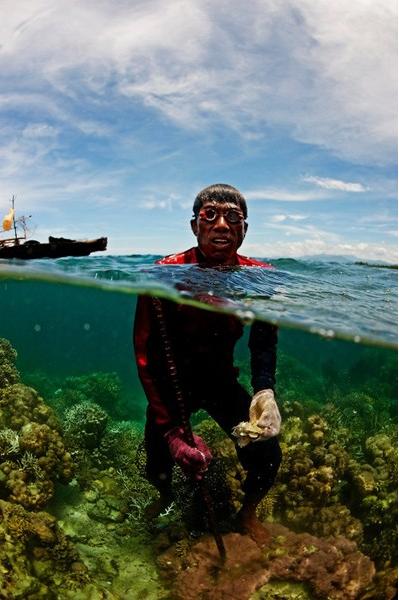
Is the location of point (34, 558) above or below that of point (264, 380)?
below

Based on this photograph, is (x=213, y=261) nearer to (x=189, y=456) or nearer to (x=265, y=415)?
(x=265, y=415)

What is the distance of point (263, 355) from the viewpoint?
467 centimetres

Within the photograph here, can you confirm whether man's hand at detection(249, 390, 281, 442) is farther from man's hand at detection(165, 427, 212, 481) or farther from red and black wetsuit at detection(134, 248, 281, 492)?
man's hand at detection(165, 427, 212, 481)

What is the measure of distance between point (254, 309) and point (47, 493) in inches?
168

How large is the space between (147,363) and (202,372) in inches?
29.6

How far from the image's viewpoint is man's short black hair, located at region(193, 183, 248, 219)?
5289mm

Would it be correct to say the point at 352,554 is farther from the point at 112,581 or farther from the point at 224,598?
the point at 112,581

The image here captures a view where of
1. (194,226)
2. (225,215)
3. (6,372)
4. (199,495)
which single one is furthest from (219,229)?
(6,372)

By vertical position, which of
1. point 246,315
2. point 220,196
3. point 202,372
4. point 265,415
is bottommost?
point 265,415

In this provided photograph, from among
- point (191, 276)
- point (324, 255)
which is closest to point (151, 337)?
point (191, 276)

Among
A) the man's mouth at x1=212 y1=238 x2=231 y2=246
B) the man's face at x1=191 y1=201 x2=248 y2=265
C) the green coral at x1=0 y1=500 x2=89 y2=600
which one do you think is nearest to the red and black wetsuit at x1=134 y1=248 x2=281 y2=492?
the man's face at x1=191 y1=201 x2=248 y2=265

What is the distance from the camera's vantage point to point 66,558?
5.07 metres

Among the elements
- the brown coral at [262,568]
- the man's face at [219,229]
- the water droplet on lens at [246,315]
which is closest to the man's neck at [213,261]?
the man's face at [219,229]

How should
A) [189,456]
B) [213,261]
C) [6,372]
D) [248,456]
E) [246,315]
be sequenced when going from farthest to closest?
1. [6,372]
2. [246,315]
3. [213,261]
4. [248,456]
5. [189,456]
